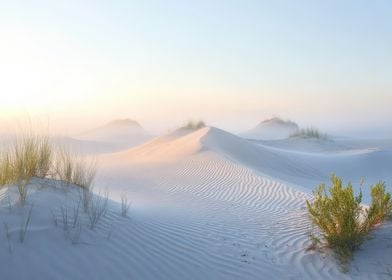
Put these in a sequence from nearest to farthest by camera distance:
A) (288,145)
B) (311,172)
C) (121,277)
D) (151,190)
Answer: (121,277) < (151,190) < (311,172) < (288,145)

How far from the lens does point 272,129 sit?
39.8m

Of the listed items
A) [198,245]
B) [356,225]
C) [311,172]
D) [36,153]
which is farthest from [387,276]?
[311,172]

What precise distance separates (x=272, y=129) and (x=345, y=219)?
34814mm

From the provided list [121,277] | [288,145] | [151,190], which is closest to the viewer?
[121,277]

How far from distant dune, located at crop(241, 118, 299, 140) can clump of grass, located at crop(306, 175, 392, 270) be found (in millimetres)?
31596

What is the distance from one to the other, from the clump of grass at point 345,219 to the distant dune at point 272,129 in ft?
104

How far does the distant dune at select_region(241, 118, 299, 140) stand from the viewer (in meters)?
37.9

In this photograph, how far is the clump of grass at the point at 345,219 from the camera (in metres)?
5.40

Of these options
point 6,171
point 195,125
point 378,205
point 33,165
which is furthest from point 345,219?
point 195,125

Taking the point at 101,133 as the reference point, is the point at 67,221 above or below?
above

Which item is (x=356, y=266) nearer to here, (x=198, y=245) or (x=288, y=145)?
(x=198, y=245)

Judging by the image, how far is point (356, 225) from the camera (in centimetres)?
548

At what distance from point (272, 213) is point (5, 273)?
525 cm

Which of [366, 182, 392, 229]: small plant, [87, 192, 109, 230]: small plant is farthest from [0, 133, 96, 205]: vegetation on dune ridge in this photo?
[366, 182, 392, 229]: small plant
